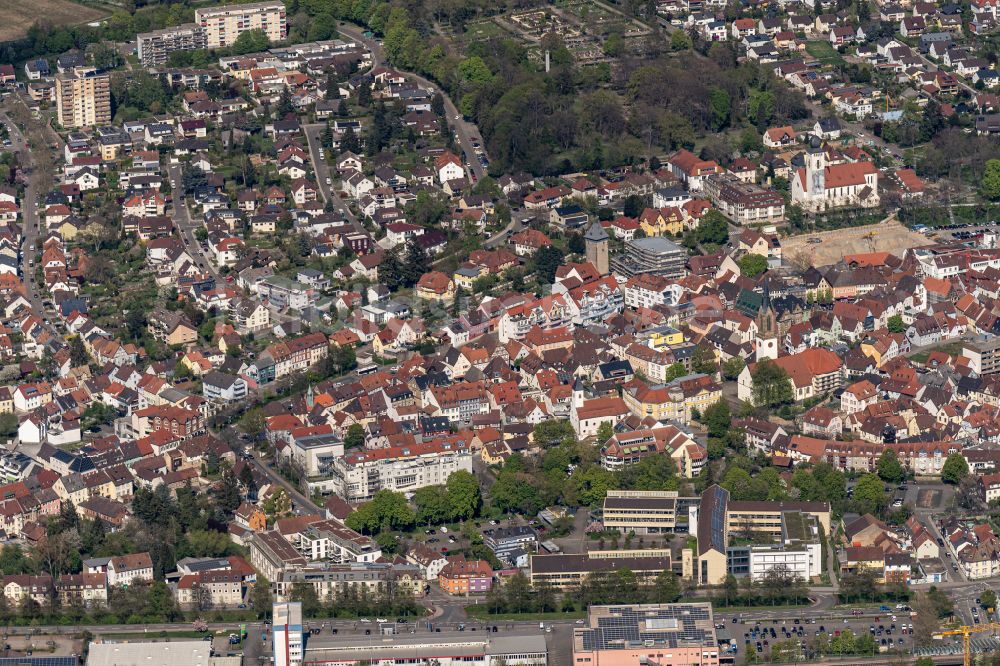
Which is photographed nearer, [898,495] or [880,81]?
[898,495]

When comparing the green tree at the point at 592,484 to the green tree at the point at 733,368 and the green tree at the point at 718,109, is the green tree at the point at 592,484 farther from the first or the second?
the green tree at the point at 718,109

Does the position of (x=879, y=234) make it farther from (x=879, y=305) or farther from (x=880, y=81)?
(x=880, y=81)

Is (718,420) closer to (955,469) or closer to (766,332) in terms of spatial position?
(766,332)

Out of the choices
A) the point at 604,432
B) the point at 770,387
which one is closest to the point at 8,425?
the point at 604,432

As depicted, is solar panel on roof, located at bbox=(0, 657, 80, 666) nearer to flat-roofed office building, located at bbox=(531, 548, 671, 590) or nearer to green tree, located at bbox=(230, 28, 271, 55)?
flat-roofed office building, located at bbox=(531, 548, 671, 590)

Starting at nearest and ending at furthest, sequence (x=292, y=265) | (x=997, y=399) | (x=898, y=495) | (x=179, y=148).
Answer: (x=898, y=495)
(x=997, y=399)
(x=292, y=265)
(x=179, y=148)

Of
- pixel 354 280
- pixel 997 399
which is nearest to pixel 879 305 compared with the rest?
pixel 997 399

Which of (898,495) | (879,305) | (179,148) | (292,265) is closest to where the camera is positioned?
(898,495)
